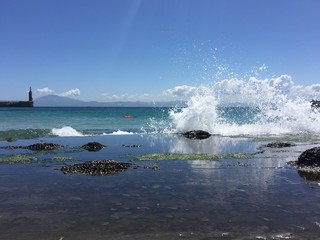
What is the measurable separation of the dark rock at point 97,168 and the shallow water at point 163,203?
0.68m

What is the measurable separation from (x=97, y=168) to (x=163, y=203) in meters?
7.67

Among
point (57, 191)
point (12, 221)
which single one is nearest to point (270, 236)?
point (12, 221)

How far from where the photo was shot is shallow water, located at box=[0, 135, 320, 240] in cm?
1120

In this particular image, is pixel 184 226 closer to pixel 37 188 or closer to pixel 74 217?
pixel 74 217

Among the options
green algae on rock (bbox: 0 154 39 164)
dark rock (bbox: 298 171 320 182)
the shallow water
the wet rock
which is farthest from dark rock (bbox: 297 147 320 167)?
green algae on rock (bbox: 0 154 39 164)

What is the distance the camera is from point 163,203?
14.1 m

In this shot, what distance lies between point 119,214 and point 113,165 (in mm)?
8875

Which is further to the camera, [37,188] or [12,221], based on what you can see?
[37,188]

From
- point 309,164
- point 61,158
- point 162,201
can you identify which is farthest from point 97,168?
point 309,164

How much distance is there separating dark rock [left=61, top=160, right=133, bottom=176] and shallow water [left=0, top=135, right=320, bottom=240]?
2.22ft

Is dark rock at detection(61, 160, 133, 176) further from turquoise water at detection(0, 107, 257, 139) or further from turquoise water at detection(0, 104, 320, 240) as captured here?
turquoise water at detection(0, 107, 257, 139)

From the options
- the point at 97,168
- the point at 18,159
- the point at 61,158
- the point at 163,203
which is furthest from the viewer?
the point at 61,158

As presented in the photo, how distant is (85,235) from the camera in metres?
10.8

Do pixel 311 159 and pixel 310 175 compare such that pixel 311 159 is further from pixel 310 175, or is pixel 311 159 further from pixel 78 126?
pixel 78 126
